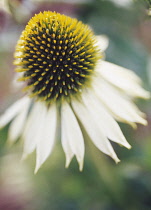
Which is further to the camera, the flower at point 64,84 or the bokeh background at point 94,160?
the bokeh background at point 94,160

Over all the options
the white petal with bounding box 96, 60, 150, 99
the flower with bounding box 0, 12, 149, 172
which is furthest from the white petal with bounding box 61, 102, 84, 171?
the white petal with bounding box 96, 60, 150, 99

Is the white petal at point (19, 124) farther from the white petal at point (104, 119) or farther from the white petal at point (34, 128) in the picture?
the white petal at point (104, 119)

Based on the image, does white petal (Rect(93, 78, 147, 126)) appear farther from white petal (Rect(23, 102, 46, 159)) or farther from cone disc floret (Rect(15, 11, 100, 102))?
white petal (Rect(23, 102, 46, 159))

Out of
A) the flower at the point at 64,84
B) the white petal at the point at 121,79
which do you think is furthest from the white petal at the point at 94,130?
the white petal at the point at 121,79

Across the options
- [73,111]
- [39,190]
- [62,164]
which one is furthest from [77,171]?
[73,111]

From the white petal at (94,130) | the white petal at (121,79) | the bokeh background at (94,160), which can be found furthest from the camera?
the bokeh background at (94,160)

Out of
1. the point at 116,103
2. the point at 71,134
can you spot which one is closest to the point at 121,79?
the point at 116,103

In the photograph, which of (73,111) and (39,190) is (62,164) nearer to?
(39,190)

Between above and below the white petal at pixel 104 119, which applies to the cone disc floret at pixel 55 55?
above
